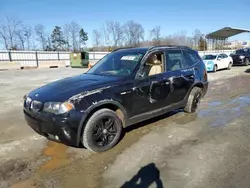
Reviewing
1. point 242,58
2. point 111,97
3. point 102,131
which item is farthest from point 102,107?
point 242,58

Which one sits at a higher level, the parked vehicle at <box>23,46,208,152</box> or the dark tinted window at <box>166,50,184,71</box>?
the dark tinted window at <box>166,50,184,71</box>

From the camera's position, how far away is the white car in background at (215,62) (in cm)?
1738

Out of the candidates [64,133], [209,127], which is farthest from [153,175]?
[209,127]

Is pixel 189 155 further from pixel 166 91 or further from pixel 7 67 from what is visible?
pixel 7 67

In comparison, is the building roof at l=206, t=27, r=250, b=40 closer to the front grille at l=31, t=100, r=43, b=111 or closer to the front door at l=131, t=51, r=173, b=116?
the front door at l=131, t=51, r=173, b=116

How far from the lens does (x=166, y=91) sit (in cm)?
478

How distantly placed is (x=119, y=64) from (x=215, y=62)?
14.9 metres

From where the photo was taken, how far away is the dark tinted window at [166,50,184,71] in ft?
16.5


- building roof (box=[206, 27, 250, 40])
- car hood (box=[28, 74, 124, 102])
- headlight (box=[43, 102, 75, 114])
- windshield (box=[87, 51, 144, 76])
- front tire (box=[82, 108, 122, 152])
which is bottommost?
front tire (box=[82, 108, 122, 152])

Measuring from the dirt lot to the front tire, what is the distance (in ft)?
0.49

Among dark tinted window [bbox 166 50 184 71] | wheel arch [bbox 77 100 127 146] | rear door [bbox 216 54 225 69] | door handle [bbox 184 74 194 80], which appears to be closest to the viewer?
wheel arch [bbox 77 100 127 146]

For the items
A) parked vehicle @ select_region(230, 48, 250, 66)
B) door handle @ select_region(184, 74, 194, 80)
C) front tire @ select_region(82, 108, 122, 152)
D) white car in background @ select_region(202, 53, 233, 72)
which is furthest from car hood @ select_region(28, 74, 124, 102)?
parked vehicle @ select_region(230, 48, 250, 66)

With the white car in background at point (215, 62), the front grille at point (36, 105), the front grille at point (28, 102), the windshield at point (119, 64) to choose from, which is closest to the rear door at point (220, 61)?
the white car in background at point (215, 62)

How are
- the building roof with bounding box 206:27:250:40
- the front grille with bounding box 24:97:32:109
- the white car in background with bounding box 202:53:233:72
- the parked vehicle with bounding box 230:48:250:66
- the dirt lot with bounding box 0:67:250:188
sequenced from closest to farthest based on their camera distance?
1. the dirt lot with bounding box 0:67:250:188
2. the front grille with bounding box 24:97:32:109
3. the white car in background with bounding box 202:53:233:72
4. the parked vehicle with bounding box 230:48:250:66
5. the building roof with bounding box 206:27:250:40
